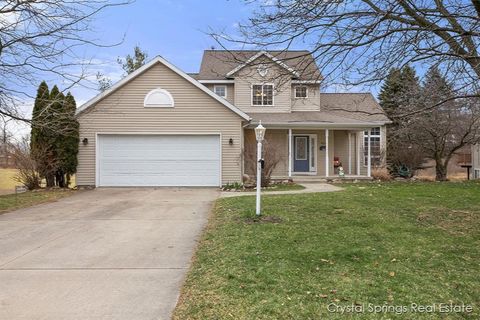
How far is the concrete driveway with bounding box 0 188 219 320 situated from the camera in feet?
14.1

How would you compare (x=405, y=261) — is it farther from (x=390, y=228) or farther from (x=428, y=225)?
(x=428, y=225)

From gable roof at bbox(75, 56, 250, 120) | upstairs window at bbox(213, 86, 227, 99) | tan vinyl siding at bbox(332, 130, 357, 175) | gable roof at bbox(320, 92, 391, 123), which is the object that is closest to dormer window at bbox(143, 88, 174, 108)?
gable roof at bbox(75, 56, 250, 120)

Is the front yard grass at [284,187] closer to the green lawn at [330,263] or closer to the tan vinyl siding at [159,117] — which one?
the tan vinyl siding at [159,117]

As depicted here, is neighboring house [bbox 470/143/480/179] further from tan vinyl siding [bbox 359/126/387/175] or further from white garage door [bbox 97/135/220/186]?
white garage door [bbox 97/135/220/186]

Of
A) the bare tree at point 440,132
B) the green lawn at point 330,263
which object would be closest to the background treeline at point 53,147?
the green lawn at point 330,263

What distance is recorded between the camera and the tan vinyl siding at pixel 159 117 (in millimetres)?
17016

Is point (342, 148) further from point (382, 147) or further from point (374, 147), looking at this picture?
point (382, 147)

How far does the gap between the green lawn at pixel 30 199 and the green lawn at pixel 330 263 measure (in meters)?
6.15

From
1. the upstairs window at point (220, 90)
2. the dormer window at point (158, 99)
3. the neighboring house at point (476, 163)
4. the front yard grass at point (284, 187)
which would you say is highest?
the upstairs window at point (220, 90)

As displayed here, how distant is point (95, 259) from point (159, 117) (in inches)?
454

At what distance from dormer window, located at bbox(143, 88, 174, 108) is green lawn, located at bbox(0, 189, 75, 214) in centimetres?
469

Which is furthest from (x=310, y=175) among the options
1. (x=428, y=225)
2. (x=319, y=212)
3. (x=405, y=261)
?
(x=405, y=261)

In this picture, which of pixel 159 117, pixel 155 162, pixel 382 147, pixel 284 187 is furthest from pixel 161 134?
pixel 382 147

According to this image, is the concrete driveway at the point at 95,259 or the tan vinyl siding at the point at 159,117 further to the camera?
the tan vinyl siding at the point at 159,117
